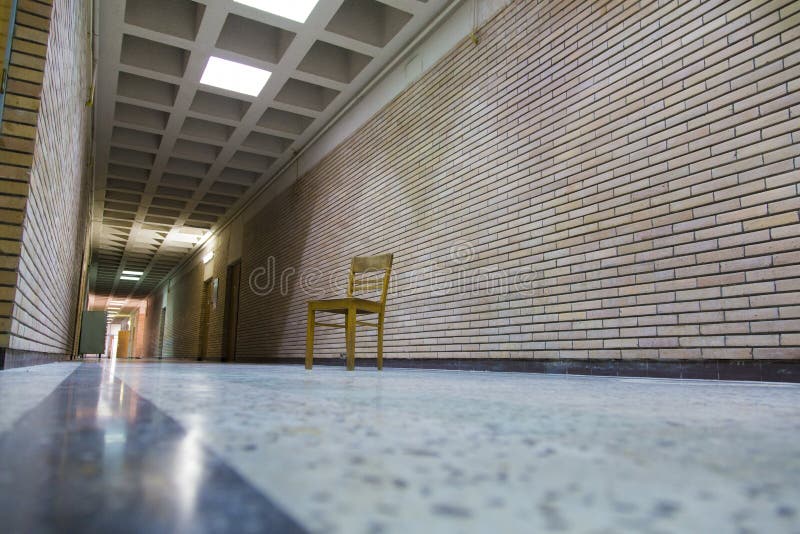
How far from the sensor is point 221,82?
289 inches

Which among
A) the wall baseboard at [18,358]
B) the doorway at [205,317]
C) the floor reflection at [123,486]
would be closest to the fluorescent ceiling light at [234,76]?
the wall baseboard at [18,358]

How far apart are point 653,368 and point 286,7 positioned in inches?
206

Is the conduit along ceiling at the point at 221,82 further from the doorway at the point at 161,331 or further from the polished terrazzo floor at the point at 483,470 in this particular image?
the doorway at the point at 161,331

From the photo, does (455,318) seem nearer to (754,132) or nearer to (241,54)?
(754,132)

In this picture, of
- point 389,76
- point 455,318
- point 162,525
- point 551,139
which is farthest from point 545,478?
point 389,76

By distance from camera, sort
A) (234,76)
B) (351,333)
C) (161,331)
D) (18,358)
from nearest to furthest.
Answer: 1. (18,358)
2. (351,333)
3. (234,76)
4. (161,331)

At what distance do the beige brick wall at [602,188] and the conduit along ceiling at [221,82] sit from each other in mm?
1063

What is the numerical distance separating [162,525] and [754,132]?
3.66m

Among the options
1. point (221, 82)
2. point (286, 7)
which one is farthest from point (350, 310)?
point (221, 82)

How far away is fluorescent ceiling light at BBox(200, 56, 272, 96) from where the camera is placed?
23.0 feet

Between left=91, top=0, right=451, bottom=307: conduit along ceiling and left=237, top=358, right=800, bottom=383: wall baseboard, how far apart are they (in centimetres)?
388

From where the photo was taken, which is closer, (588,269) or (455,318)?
(588,269)

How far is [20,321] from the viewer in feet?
8.88

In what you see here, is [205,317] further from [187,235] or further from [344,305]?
[344,305]
